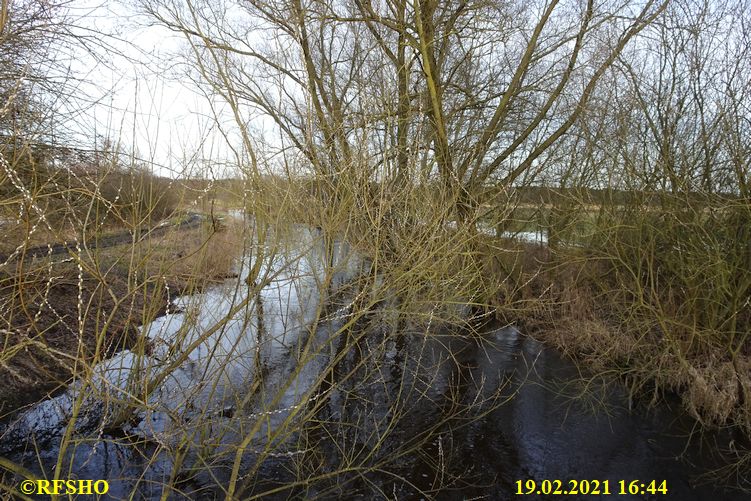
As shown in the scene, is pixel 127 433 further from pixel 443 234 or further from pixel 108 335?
pixel 443 234

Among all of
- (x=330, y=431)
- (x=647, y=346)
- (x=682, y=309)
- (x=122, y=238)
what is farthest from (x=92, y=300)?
(x=682, y=309)

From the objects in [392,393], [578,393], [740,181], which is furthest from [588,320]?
[392,393]

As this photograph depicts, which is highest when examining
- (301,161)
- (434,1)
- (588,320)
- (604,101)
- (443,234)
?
(434,1)

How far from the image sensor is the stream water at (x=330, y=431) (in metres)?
4.24

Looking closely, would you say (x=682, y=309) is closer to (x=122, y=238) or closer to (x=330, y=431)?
(x=330, y=431)

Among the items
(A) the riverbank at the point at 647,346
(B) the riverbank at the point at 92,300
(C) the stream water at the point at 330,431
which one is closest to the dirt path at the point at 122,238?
(B) the riverbank at the point at 92,300

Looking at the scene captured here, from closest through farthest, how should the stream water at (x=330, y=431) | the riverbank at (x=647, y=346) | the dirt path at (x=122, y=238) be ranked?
the dirt path at (x=122, y=238) → the stream water at (x=330, y=431) → the riverbank at (x=647, y=346)

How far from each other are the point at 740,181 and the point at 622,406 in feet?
11.3

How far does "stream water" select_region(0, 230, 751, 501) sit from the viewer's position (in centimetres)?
424

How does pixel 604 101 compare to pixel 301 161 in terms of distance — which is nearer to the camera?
pixel 301 161

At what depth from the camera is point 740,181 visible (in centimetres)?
579

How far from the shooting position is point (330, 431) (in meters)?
5.67

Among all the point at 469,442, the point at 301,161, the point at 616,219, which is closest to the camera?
the point at 301,161

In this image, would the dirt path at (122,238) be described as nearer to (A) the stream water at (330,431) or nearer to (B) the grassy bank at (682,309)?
(A) the stream water at (330,431)
